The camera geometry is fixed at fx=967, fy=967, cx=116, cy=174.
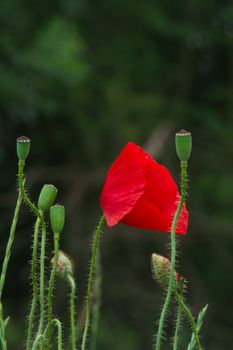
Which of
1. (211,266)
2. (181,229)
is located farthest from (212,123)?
(181,229)

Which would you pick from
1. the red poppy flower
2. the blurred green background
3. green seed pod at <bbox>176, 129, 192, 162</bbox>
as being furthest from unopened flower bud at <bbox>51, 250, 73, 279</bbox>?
the blurred green background

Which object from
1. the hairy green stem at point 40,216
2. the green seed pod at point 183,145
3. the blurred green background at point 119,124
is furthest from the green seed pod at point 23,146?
the blurred green background at point 119,124

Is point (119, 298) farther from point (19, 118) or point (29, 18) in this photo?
point (29, 18)

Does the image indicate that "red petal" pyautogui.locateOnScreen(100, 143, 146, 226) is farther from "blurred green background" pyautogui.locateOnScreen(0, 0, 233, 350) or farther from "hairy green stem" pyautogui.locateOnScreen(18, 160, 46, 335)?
"blurred green background" pyautogui.locateOnScreen(0, 0, 233, 350)

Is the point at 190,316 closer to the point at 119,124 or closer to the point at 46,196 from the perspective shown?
the point at 46,196

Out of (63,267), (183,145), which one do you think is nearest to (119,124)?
(63,267)

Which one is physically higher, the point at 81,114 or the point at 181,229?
the point at 81,114

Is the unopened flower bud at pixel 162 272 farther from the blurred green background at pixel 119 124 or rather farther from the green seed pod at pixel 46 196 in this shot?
the blurred green background at pixel 119 124
